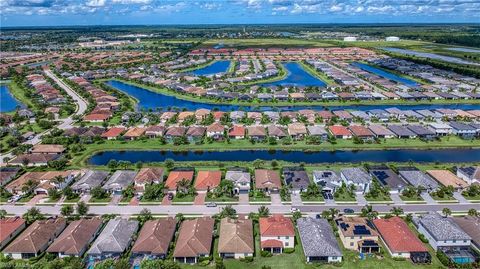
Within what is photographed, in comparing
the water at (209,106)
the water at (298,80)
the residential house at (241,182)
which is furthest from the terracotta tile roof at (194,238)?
the water at (298,80)

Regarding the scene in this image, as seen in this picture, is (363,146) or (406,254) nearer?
(406,254)

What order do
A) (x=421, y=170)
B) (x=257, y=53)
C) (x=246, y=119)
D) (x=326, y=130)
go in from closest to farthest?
1. (x=421, y=170)
2. (x=326, y=130)
3. (x=246, y=119)
4. (x=257, y=53)

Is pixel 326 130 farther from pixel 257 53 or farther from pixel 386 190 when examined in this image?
pixel 257 53

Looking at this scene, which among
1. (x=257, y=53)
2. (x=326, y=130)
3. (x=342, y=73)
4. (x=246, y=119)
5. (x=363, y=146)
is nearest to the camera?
(x=363, y=146)

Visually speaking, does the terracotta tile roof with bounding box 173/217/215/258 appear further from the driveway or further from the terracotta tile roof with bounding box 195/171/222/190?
the terracotta tile roof with bounding box 195/171/222/190

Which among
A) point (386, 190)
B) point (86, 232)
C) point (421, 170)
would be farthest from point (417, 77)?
point (86, 232)

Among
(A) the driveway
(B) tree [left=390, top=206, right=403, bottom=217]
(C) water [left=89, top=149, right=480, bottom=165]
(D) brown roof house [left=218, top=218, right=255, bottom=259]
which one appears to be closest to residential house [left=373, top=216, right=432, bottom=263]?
(B) tree [left=390, top=206, right=403, bottom=217]

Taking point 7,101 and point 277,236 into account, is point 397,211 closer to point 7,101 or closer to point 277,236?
point 277,236
